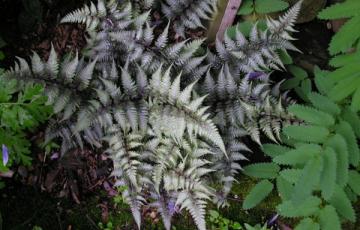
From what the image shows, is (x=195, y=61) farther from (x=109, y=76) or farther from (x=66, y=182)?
(x=66, y=182)

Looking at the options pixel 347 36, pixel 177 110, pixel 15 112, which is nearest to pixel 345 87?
pixel 347 36

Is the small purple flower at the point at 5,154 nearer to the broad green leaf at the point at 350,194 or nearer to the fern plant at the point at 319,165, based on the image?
the fern plant at the point at 319,165

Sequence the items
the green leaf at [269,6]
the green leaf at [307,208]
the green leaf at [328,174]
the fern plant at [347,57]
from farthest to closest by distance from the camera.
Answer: the green leaf at [269,6] → the green leaf at [307,208] → the fern plant at [347,57] → the green leaf at [328,174]

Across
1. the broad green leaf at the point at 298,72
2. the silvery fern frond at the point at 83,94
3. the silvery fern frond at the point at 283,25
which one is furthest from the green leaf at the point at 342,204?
the silvery fern frond at the point at 83,94

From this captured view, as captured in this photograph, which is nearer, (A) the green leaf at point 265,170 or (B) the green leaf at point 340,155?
(B) the green leaf at point 340,155

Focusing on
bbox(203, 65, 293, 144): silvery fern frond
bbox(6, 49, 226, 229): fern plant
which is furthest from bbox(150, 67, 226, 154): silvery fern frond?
bbox(203, 65, 293, 144): silvery fern frond

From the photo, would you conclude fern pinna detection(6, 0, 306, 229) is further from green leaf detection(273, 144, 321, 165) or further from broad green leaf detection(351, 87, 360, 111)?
broad green leaf detection(351, 87, 360, 111)

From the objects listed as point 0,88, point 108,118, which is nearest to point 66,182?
point 108,118
